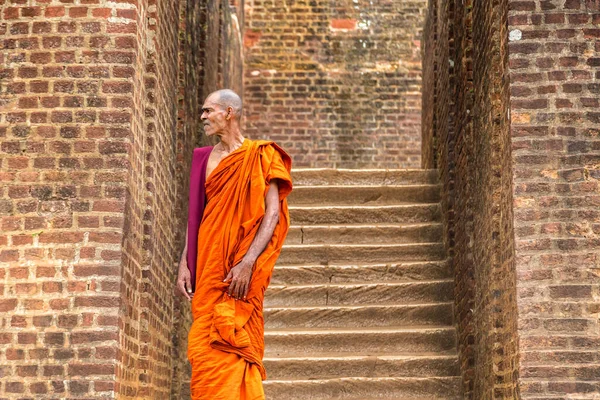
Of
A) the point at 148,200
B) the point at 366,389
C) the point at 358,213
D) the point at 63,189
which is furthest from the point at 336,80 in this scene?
the point at 63,189

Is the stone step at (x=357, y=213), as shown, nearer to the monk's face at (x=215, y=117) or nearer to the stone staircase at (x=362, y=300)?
the stone staircase at (x=362, y=300)

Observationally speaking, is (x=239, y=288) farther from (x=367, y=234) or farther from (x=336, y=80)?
(x=336, y=80)

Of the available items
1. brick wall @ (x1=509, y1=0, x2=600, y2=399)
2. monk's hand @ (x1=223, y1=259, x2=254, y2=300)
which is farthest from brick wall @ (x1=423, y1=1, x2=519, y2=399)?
monk's hand @ (x1=223, y1=259, x2=254, y2=300)

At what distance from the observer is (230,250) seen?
207 inches

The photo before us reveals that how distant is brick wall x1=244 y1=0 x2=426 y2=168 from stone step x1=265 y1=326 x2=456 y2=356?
752 cm

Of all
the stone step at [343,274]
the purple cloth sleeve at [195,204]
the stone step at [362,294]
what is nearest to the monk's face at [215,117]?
the purple cloth sleeve at [195,204]

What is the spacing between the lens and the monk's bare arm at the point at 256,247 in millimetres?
5137

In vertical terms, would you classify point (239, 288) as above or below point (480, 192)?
below

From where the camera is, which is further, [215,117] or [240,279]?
[215,117]

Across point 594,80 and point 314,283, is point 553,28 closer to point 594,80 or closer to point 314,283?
point 594,80

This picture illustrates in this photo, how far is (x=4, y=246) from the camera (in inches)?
215

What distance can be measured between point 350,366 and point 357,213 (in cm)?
220

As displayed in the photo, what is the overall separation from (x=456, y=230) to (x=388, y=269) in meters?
0.80

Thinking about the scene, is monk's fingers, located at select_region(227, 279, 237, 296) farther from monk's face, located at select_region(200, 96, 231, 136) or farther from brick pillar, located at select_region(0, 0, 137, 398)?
monk's face, located at select_region(200, 96, 231, 136)
